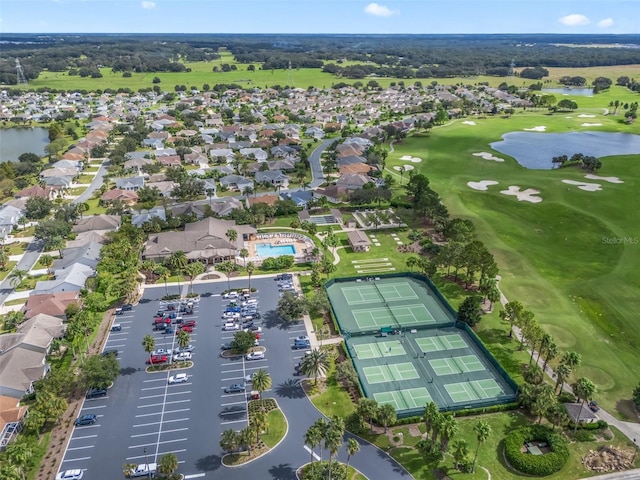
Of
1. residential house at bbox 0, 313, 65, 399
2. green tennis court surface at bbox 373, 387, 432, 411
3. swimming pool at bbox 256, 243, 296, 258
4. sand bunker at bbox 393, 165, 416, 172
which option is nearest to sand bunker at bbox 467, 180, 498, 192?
sand bunker at bbox 393, 165, 416, 172

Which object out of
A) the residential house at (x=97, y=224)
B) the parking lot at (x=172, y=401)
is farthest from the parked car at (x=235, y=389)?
the residential house at (x=97, y=224)

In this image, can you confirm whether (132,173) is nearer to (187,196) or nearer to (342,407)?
(187,196)

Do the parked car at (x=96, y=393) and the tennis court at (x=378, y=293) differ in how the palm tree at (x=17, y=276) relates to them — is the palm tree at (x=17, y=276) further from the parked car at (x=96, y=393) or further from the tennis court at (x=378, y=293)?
the tennis court at (x=378, y=293)

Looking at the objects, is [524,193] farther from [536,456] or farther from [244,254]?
[536,456]

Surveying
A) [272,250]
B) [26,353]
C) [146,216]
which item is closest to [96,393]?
[26,353]

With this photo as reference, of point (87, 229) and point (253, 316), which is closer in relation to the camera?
point (253, 316)

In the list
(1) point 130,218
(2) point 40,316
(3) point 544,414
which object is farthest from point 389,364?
(1) point 130,218
